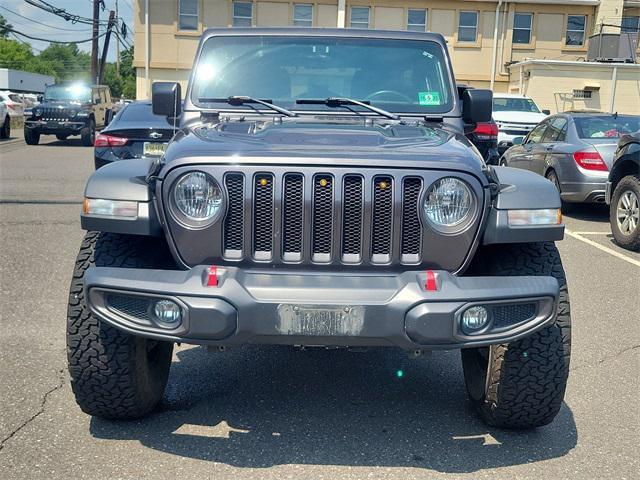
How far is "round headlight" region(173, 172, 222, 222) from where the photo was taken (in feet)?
10.00

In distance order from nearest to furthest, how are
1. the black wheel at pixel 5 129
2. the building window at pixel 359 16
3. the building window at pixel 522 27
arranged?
the black wheel at pixel 5 129 < the building window at pixel 359 16 < the building window at pixel 522 27

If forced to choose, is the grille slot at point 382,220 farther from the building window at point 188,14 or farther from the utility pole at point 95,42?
the utility pole at point 95,42

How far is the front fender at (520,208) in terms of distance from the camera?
10.2 ft

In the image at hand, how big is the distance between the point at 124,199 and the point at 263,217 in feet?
1.91

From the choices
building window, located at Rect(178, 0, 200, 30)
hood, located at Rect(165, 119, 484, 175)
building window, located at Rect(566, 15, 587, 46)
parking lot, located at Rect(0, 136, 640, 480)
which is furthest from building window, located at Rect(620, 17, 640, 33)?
hood, located at Rect(165, 119, 484, 175)

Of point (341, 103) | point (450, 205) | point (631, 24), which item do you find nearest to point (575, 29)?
point (631, 24)

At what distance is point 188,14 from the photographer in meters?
31.4

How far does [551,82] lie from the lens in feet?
97.9

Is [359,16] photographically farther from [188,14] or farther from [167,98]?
[167,98]

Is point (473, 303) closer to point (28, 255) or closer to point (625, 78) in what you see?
point (28, 255)

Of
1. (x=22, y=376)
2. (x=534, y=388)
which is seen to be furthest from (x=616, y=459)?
(x=22, y=376)

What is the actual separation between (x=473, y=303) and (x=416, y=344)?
263mm

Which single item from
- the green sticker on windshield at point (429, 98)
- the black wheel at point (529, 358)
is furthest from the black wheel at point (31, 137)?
the black wheel at point (529, 358)

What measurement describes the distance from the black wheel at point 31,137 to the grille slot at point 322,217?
72.1 feet
